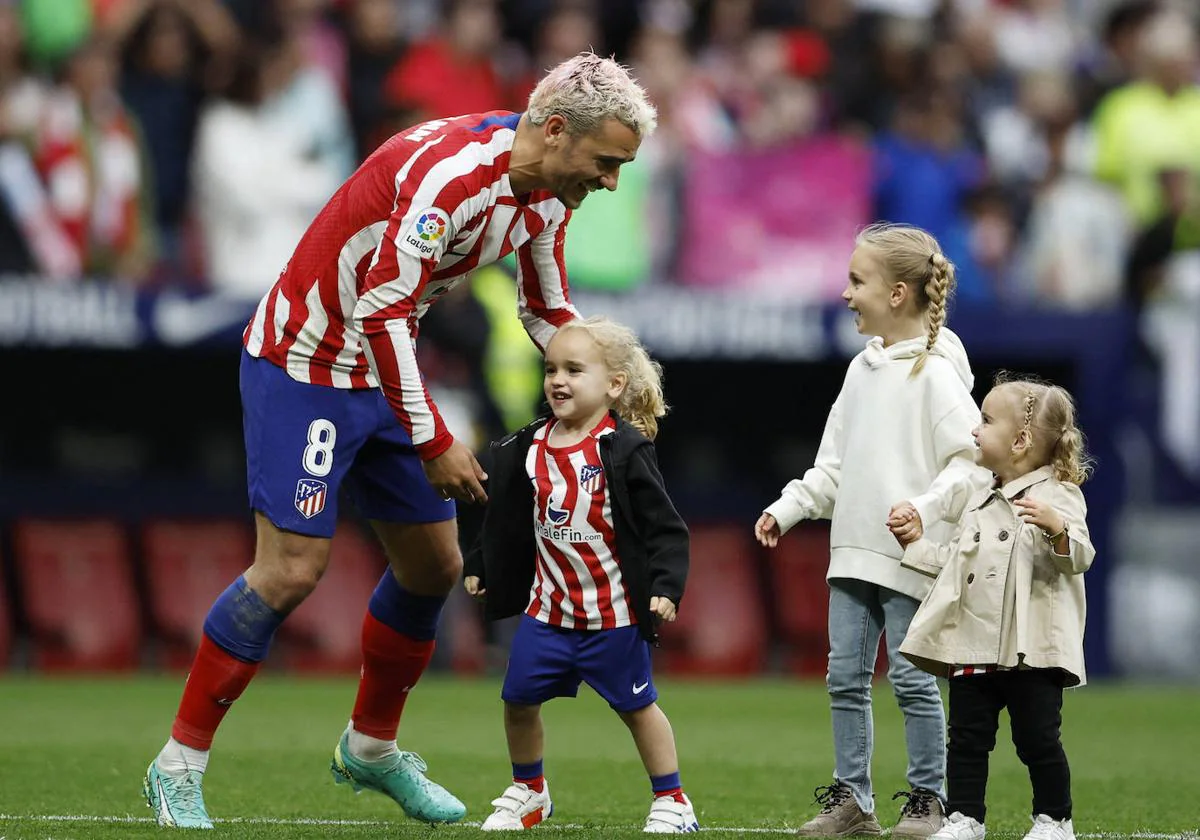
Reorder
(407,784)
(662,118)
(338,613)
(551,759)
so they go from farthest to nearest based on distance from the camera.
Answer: (662,118), (338,613), (551,759), (407,784)

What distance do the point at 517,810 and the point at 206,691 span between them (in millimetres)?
949

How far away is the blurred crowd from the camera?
11430 millimetres

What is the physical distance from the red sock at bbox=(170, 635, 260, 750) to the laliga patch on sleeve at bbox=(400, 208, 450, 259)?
4.20 feet

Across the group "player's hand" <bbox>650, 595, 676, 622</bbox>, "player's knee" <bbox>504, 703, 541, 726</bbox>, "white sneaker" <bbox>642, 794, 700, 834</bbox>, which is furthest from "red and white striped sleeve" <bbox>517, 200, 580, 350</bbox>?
"white sneaker" <bbox>642, 794, 700, 834</bbox>

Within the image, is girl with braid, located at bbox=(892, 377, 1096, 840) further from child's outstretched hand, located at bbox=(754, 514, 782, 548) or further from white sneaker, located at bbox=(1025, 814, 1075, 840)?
child's outstretched hand, located at bbox=(754, 514, 782, 548)

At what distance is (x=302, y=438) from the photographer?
5.27 meters

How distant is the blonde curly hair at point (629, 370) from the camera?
212 inches

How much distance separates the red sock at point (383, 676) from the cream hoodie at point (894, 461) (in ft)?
4.13

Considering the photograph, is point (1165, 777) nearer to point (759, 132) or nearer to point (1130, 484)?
point (1130, 484)

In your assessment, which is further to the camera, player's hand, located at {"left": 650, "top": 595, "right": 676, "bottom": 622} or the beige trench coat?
player's hand, located at {"left": 650, "top": 595, "right": 676, "bottom": 622}

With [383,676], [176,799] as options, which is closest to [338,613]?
[383,676]

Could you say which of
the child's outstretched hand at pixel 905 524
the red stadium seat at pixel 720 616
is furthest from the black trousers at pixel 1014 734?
the red stadium seat at pixel 720 616

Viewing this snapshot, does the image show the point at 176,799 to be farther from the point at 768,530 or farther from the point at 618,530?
the point at 768,530

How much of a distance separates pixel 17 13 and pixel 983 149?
6625mm
